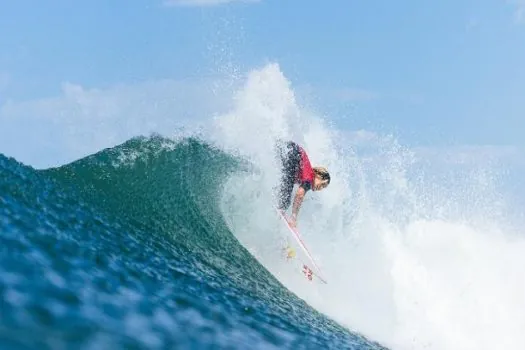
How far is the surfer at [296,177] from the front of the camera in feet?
40.9

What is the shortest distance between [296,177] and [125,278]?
7979 mm

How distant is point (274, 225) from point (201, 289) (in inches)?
268

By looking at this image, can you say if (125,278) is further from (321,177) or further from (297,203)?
(321,177)

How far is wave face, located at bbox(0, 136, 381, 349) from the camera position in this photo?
3.77 metres

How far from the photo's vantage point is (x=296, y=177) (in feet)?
42.3

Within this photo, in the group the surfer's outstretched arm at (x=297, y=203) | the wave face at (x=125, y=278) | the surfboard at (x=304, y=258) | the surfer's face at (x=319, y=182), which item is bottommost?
the wave face at (x=125, y=278)

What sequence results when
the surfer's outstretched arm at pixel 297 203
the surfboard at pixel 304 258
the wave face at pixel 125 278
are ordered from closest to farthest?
the wave face at pixel 125 278 → the surfboard at pixel 304 258 → the surfer's outstretched arm at pixel 297 203

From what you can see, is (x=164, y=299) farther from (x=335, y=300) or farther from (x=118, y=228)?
(x=335, y=300)

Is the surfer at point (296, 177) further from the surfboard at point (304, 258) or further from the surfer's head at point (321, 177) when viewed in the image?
the surfboard at point (304, 258)

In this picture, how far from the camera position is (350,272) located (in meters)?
12.6

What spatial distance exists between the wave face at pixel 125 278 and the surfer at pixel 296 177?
1.87 metres

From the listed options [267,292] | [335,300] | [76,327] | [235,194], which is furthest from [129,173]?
[76,327]

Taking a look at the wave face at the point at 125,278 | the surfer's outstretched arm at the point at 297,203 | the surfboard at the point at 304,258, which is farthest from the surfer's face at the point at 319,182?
the wave face at the point at 125,278

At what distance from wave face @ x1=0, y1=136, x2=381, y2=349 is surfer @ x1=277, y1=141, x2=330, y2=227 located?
1.87m
